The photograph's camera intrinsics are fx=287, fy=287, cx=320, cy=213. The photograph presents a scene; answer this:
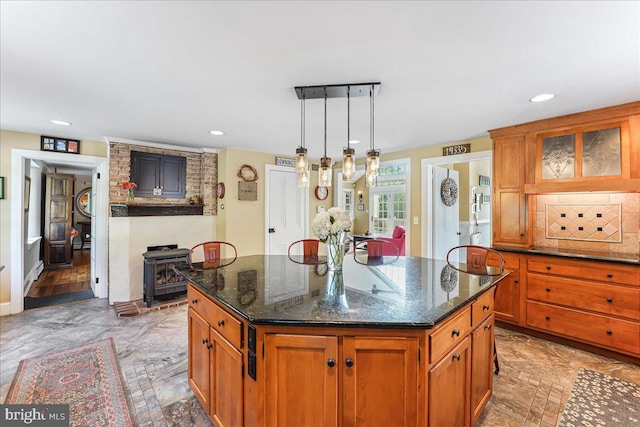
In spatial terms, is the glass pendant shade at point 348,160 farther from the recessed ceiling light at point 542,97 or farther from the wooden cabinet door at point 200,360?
the recessed ceiling light at point 542,97

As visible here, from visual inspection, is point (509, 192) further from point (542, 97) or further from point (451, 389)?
point (451, 389)

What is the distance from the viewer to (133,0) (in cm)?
132

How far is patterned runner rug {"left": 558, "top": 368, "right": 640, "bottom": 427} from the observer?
1.85 m

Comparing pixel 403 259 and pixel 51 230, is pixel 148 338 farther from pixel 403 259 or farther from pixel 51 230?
pixel 51 230

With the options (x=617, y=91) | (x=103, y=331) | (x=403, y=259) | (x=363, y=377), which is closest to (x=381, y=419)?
(x=363, y=377)

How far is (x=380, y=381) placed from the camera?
1.26 m

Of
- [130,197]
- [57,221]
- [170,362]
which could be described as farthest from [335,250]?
[57,221]

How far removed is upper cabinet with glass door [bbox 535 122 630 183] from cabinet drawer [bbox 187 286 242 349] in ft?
11.1

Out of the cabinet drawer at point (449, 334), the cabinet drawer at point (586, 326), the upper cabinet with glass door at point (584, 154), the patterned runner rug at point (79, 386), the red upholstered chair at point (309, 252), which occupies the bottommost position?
the patterned runner rug at point (79, 386)

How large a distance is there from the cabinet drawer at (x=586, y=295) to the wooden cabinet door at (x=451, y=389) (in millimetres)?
1951

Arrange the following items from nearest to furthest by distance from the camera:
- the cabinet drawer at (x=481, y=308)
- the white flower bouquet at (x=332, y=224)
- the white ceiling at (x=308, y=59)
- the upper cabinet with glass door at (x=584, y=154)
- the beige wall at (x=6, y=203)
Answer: the white ceiling at (x=308, y=59), the cabinet drawer at (x=481, y=308), the white flower bouquet at (x=332, y=224), the upper cabinet with glass door at (x=584, y=154), the beige wall at (x=6, y=203)

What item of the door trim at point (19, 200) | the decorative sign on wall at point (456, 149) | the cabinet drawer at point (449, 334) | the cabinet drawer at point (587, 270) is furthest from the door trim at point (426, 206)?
the door trim at point (19, 200)

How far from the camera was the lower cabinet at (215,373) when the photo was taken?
1443mm

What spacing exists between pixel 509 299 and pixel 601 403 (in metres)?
1.23
